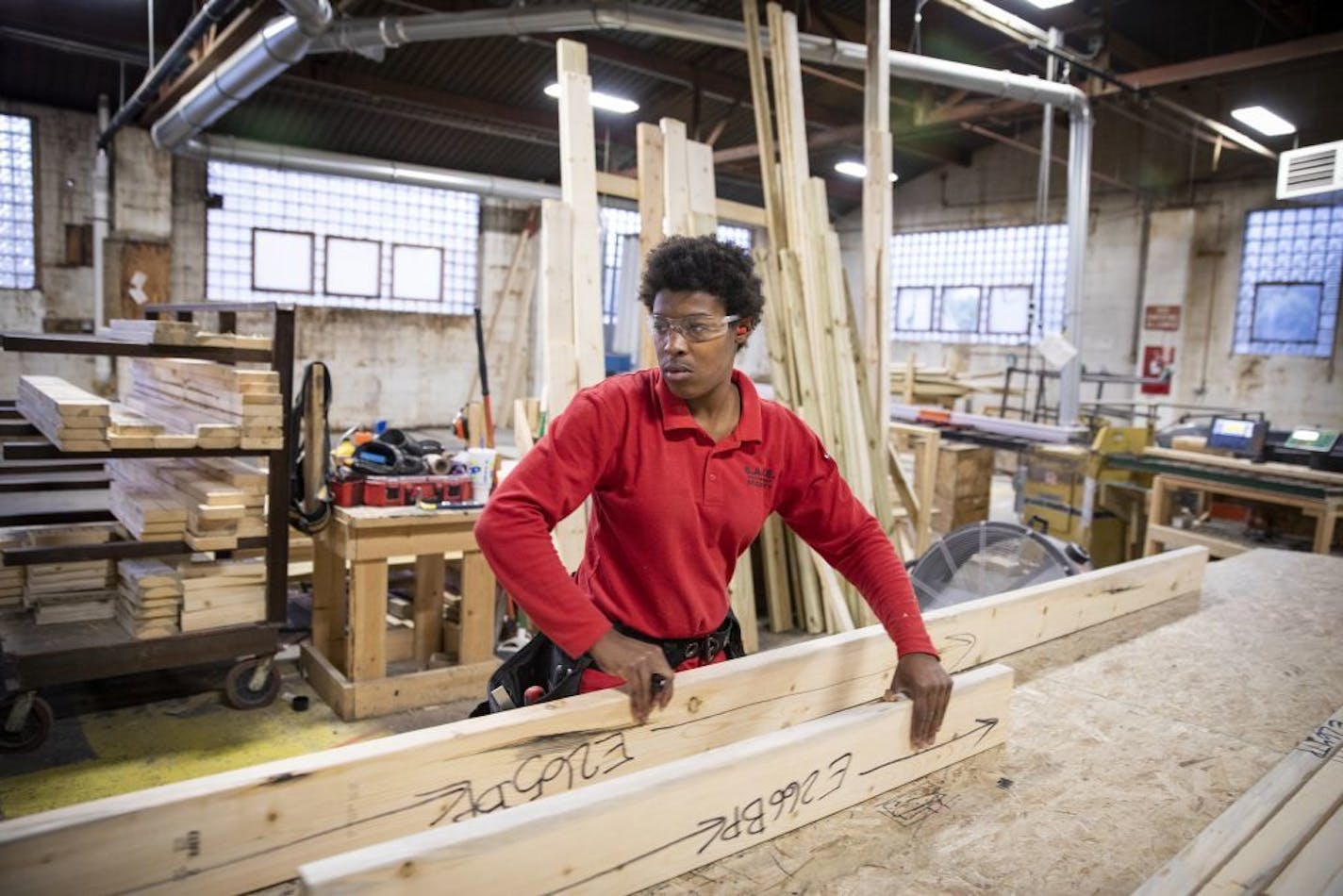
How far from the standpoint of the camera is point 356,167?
34.5ft

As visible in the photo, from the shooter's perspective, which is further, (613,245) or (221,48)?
(613,245)

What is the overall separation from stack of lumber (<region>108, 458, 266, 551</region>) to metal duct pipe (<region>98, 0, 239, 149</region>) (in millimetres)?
3479

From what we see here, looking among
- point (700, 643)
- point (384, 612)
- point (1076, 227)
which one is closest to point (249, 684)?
point (384, 612)

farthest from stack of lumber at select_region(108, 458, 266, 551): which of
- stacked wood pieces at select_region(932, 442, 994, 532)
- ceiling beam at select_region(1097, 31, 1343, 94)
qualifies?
ceiling beam at select_region(1097, 31, 1343, 94)

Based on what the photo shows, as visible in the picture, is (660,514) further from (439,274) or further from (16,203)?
(439,274)

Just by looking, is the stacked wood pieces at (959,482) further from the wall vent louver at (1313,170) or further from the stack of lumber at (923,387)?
the wall vent louver at (1313,170)

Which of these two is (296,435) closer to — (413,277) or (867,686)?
(867,686)

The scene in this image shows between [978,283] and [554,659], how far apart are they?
13359 millimetres

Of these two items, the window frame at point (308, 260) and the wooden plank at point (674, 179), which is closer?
the wooden plank at point (674, 179)

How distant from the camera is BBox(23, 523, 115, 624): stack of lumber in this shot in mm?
3549

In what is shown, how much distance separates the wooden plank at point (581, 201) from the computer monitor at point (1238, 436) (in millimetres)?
3933

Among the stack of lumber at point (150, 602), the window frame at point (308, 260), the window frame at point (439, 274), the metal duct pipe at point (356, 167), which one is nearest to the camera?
the stack of lumber at point (150, 602)

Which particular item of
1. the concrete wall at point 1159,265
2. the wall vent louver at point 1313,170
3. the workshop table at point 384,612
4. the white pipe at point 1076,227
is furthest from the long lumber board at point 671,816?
the concrete wall at point 1159,265

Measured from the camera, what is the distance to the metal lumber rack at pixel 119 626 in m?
3.20
